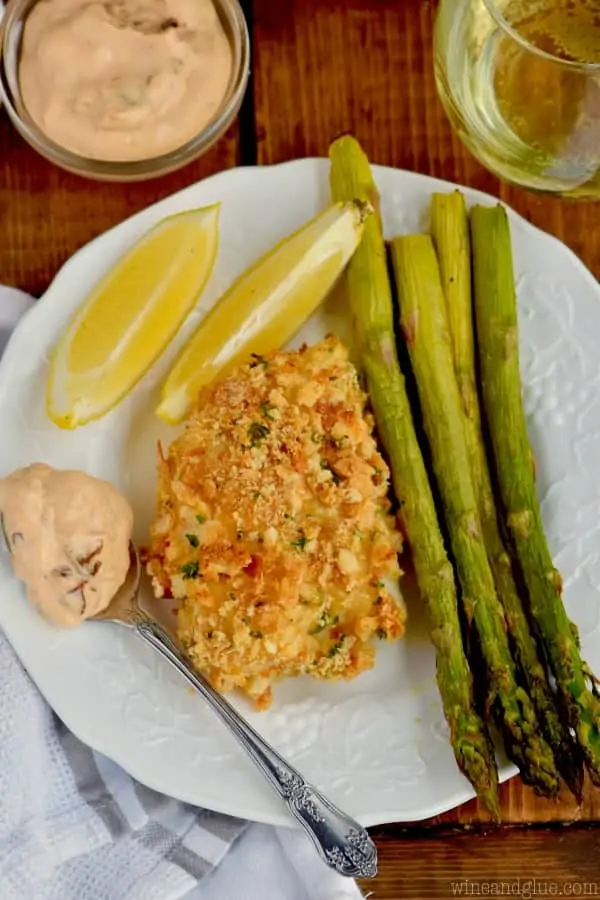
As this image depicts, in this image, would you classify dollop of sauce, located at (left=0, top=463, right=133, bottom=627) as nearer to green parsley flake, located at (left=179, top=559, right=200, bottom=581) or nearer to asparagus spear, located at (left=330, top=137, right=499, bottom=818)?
green parsley flake, located at (left=179, top=559, right=200, bottom=581)

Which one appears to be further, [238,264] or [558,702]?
[238,264]

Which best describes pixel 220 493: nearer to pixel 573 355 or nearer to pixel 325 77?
pixel 573 355

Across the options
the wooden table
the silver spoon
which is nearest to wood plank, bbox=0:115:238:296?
the wooden table

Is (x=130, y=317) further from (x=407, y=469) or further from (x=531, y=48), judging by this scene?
(x=531, y=48)

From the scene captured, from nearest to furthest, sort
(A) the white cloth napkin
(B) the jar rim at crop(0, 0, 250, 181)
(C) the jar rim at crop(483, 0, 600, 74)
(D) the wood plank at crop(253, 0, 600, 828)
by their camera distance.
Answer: (C) the jar rim at crop(483, 0, 600, 74) → (A) the white cloth napkin → (B) the jar rim at crop(0, 0, 250, 181) → (D) the wood plank at crop(253, 0, 600, 828)

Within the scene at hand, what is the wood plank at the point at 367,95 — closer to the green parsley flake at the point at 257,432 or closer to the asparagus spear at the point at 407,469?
the asparagus spear at the point at 407,469

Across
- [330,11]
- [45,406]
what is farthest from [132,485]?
[330,11]
